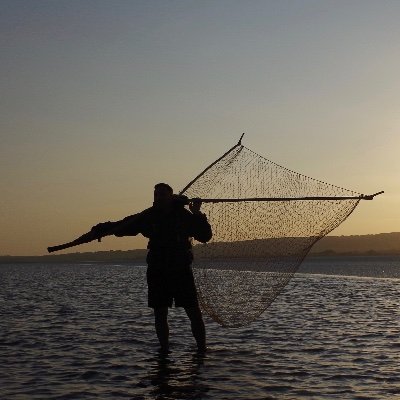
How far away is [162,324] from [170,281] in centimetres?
83

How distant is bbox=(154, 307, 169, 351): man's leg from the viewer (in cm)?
1177

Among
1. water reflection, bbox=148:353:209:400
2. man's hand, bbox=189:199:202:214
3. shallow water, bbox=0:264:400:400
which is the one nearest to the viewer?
water reflection, bbox=148:353:209:400

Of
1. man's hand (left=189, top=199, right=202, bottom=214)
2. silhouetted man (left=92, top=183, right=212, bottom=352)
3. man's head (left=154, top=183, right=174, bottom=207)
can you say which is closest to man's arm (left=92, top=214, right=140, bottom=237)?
silhouetted man (left=92, top=183, right=212, bottom=352)

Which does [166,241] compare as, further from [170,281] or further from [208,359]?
[208,359]

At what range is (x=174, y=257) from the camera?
11.7m

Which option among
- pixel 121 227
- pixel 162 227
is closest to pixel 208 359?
pixel 162 227

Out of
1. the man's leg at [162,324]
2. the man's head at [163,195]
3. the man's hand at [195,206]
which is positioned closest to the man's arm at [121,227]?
the man's head at [163,195]

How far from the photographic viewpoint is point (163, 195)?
38.2 feet

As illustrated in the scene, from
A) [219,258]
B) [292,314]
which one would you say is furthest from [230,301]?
[292,314]

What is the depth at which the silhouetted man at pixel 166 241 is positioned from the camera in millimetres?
11656

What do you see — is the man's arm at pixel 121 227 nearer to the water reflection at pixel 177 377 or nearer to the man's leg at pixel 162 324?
the man's leg at pixel 162 324

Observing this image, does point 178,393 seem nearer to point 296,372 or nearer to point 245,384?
point 245,384

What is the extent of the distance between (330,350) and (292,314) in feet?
23.4

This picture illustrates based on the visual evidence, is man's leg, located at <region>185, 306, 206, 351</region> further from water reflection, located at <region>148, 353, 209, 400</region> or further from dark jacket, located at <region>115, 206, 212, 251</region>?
dark jacket, located at <region>115, 206, 212, 251</region>
